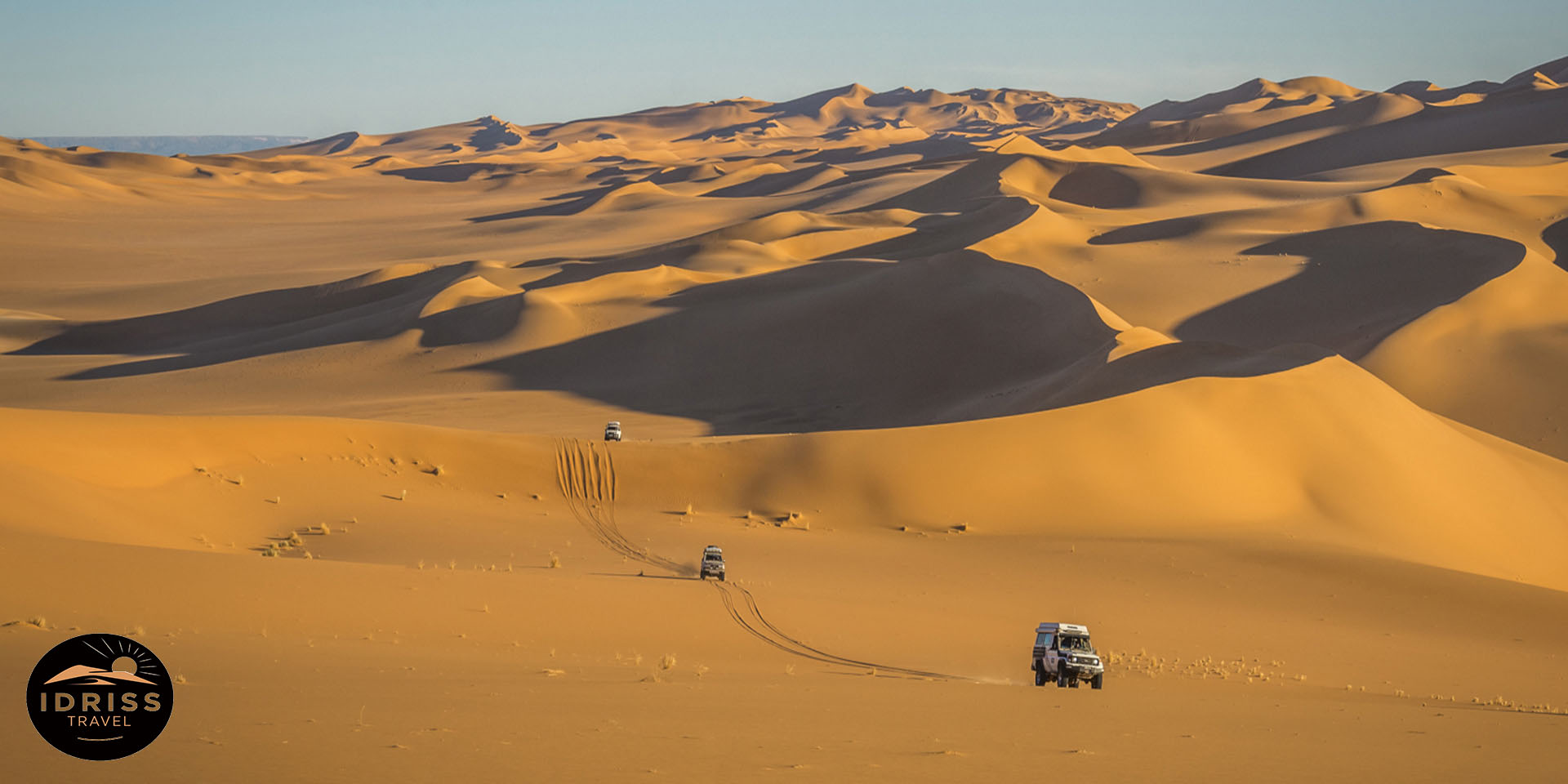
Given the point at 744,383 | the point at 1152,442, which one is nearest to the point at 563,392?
the point at 744,383

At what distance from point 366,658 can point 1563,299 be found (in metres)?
41.0

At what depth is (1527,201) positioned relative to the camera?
58500 millimetres

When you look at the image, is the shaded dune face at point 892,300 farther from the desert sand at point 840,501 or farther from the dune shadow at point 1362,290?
the desert sand at point 840,501

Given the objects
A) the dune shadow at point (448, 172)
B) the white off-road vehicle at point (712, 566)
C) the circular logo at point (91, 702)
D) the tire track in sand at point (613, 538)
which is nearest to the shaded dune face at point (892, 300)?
the tire track in sand at point (613, 538)

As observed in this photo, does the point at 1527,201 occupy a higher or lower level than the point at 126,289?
higher

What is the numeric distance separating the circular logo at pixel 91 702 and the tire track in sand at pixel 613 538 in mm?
7346

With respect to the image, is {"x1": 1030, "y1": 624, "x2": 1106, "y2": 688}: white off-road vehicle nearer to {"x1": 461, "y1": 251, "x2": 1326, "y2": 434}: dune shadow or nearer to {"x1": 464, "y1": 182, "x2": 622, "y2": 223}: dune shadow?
{"x1": 461, "y1": 251, "x2": 1326, "y2": 434}: dune shadow

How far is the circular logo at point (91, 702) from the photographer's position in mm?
6871

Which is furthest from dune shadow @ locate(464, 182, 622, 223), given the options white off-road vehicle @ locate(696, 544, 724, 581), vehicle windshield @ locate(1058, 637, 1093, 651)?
vehicle windshield @ locate(1058, 637, 1093, 651)

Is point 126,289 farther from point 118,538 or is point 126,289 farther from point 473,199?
point 473,199

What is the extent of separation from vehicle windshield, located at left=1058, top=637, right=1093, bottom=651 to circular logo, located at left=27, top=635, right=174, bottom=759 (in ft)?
26.4

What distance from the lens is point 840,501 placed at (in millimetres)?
23078

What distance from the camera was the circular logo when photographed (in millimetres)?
6871

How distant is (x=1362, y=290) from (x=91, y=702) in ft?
149
